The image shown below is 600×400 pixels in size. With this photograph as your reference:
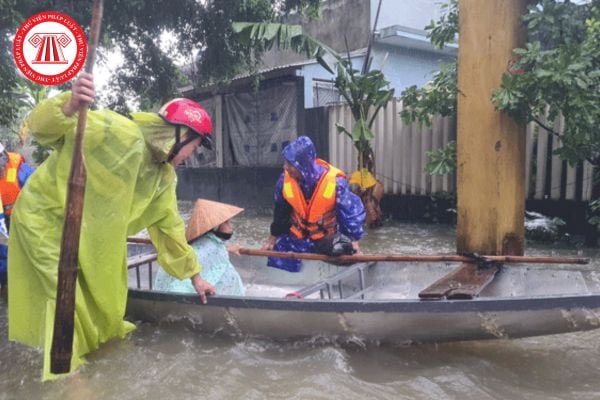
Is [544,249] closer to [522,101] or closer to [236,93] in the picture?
[522,101]

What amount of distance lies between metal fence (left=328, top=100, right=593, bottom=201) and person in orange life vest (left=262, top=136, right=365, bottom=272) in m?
3.63

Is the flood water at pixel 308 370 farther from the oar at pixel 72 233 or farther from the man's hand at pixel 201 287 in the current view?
the oar at pixel 72 233

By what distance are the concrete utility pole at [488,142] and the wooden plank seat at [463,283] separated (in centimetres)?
80

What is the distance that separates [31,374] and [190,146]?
5.98ft

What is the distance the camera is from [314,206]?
4.49 metres

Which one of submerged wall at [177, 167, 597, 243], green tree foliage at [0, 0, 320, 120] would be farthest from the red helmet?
submerged wall at [177, 167, 597, 243]

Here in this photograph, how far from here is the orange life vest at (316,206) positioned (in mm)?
4418

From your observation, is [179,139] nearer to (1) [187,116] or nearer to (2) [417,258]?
(1) [187,116]

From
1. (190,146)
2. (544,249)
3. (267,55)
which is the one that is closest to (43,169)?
(190,146)

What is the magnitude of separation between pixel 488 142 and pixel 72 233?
3.60 meters

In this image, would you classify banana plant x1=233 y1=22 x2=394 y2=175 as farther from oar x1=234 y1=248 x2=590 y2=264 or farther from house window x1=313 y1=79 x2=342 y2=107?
oar x1=234 y1=248 x2=590 y2=264

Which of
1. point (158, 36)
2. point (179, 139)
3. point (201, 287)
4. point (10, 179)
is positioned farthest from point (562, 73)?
point (158, 36)

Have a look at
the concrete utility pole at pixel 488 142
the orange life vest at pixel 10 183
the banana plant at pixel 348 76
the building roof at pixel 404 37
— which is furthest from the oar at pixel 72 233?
the building roof at pixel 404 37

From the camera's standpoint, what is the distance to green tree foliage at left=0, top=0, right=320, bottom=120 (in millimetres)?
8078
